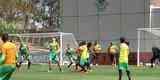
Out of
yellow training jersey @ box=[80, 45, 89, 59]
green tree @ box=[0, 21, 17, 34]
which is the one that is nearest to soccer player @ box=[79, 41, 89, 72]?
yellow training jersey @ box=[80, 45, 89, 59]

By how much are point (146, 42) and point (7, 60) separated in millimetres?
32186

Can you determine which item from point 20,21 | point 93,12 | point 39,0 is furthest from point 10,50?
point 39,0

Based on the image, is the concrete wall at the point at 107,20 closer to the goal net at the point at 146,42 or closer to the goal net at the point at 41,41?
the goal net at the point at 146,42

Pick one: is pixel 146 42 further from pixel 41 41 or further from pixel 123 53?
pixel 123 53

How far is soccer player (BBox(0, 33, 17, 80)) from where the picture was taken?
19.6 m

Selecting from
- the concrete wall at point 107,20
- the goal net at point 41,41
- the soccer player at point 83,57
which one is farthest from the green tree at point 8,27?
the soccer player at point 83,57

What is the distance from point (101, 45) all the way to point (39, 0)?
43.9 m

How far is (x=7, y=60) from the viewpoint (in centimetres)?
2008

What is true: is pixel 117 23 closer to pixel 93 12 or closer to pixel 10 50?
pixel 93 12

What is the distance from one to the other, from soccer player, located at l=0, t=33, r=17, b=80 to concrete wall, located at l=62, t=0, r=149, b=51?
106 ft

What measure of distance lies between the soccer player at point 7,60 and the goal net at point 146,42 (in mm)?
30238

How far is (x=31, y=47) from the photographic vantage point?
180 ft

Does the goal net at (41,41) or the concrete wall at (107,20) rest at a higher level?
the concrete wall at (107,20)

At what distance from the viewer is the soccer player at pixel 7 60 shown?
19.6 meters
